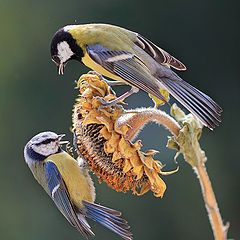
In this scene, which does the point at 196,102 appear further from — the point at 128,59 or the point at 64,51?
the point at 64,51

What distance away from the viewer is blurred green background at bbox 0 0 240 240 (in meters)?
3.09

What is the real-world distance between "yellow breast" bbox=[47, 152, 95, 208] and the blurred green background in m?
1.11

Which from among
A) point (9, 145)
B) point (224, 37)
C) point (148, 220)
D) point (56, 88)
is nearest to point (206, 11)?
point (224, 37)

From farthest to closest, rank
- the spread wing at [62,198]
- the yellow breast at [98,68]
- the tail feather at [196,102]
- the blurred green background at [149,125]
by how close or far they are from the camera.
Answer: the blurred green background at [149,125] → the spread wing at [62,198] → the yellow breast at [98,68] → the tail feather at [196,102]

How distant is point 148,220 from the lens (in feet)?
10.2

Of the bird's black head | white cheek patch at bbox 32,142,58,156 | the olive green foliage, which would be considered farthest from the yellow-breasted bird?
white cheek patch at bbox 32,142,58,156

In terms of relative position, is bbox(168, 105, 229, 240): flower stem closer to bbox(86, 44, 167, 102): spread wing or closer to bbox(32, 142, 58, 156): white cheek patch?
bbox(86, 44, 167, 102): spread wing

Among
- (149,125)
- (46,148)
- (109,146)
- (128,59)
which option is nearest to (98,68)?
(128,59)

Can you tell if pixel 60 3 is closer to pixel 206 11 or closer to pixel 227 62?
pixel 206 11

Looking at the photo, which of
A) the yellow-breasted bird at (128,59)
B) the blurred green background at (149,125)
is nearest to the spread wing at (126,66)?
the yellow-breasted bird at (128,59)

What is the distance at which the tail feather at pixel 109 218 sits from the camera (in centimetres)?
160

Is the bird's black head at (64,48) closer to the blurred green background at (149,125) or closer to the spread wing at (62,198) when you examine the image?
the spread wing at (62,198)

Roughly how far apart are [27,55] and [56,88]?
0.33m

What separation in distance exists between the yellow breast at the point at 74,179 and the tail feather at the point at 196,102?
1.54 ft
